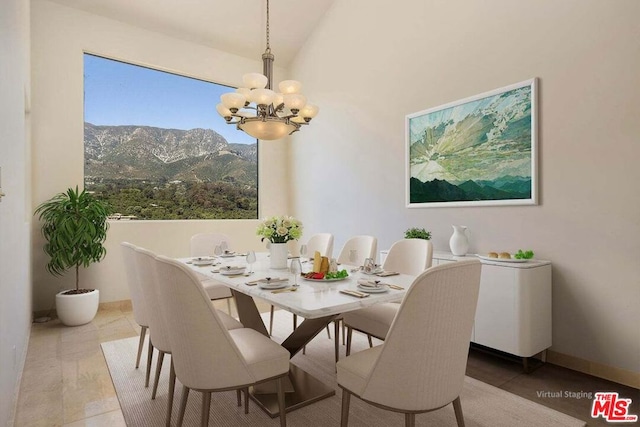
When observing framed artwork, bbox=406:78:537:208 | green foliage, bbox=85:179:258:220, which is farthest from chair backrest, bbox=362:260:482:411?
green foliage, bbox=85:179:258:220

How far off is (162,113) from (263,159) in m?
1.59

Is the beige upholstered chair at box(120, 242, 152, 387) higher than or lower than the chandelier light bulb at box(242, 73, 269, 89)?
lower

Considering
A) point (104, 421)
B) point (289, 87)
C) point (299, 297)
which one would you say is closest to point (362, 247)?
point (289, 87)

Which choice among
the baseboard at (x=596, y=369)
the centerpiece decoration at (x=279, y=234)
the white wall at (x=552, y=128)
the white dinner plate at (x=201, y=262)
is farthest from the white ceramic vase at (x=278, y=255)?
the baseboard at (x=596, y=369)

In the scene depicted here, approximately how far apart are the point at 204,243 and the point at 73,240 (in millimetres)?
1342

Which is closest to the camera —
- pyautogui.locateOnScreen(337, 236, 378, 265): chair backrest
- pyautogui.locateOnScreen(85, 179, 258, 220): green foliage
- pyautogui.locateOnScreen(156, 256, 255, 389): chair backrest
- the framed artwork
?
pyautogui.locateOnScreen(156, 256, 255, 389): chair backrest

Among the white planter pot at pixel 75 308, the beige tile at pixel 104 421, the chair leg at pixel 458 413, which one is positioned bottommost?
the beige tile at pixel 104 421

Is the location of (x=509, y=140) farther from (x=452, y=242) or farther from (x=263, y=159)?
(x=263, y=159)

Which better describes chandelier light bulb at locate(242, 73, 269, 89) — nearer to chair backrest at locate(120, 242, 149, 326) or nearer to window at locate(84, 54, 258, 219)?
chair backrest at locate(120, 242, 149, 326)

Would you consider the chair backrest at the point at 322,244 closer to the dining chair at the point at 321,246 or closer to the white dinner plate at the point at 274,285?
the dining chair at the point at 321,246

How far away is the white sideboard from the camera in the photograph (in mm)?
2602

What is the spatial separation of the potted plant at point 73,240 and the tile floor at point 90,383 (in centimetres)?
33

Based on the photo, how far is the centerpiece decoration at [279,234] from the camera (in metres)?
2.56

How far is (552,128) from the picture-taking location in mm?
2820
